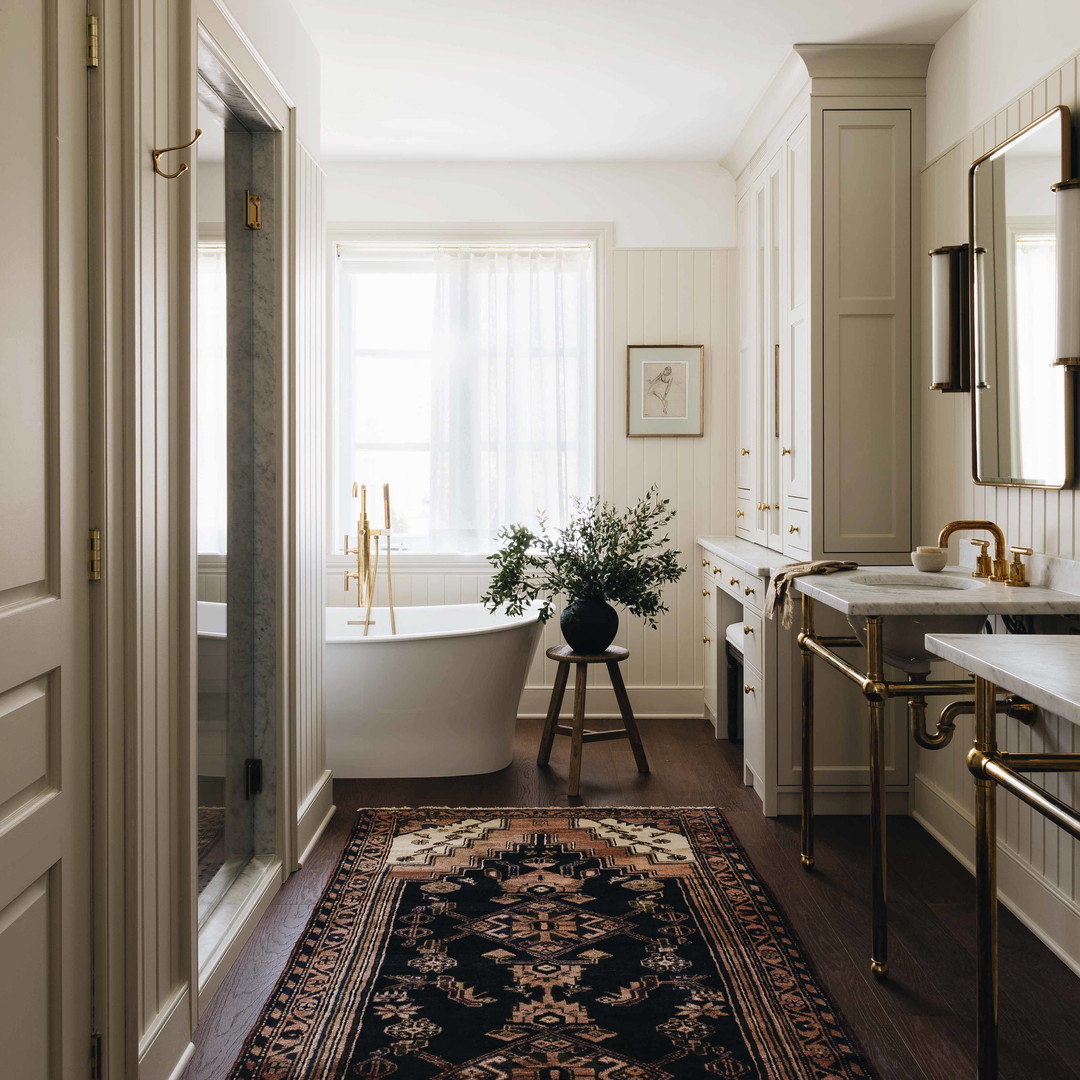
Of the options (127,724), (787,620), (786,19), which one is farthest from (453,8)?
(127,724)

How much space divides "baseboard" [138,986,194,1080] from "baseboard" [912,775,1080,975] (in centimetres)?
200

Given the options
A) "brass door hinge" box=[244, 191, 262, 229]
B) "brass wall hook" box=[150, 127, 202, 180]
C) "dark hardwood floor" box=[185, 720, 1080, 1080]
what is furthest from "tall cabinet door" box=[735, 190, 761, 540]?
"brass wall hook" box=[150, 127, 202, 180]

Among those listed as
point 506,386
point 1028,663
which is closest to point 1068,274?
point 1028,663

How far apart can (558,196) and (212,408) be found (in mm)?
2884

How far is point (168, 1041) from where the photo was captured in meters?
1.94

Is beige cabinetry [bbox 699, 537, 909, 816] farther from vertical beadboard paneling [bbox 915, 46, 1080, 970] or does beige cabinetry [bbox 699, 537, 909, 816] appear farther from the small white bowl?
the small white bowl

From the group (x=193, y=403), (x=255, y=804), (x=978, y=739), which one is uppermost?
(x=193, y=403)

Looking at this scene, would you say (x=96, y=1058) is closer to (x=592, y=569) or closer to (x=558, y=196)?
(x=592, y=569)

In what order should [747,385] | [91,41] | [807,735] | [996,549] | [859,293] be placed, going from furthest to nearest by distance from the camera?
1. [747,385]
2. [859,293]
3. [807,735]
4. [996,549]
5. [91,41]

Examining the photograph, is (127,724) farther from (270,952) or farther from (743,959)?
(743,959)

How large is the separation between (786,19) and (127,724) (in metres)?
2.96

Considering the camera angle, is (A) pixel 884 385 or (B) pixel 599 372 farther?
(B) pixel 599 372

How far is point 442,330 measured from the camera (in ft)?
16.1

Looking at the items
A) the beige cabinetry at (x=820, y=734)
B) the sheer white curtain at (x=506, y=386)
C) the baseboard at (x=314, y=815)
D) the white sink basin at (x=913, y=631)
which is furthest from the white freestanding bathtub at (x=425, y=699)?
the white sink basin at (x=913, y=631)
